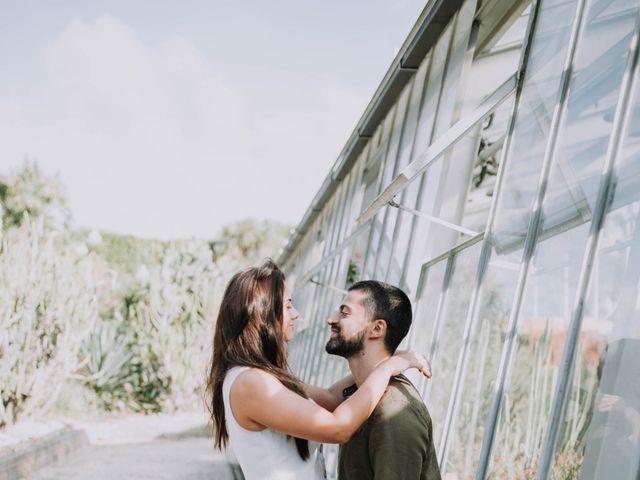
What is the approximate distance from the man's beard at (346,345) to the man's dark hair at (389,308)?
83mm

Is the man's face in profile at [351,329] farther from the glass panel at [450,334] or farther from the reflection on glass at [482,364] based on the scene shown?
the glass panel at [450,334]

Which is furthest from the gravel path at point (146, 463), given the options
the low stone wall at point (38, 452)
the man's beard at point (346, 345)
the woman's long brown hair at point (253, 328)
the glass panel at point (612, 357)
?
the glass panel at point (612, 357)

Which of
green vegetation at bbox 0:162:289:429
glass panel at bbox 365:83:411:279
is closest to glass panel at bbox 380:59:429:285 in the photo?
glass panel at bbox 365:83:411:279

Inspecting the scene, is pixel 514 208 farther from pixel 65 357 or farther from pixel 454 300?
pixel 65 357

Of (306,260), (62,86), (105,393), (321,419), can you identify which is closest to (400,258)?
(321,419)

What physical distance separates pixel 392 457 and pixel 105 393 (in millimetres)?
12970

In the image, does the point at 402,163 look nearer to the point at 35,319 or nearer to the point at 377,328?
the point at 377,328

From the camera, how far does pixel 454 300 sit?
3963 millimetres

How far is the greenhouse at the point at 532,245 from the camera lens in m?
2.21

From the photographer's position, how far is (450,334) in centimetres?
395

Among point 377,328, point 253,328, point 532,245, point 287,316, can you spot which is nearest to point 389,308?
point 377,328

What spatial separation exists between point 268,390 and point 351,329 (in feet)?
1.29

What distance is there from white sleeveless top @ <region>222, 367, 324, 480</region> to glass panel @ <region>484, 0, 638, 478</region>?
0.79m

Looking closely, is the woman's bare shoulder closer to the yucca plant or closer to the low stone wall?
the low stone wall
